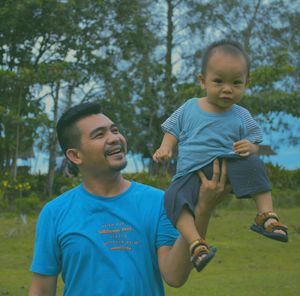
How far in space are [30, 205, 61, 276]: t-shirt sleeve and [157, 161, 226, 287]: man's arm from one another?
503mm

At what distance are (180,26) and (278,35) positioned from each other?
12.6ft

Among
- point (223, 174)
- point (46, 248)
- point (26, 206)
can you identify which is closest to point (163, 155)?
point (223, 174)

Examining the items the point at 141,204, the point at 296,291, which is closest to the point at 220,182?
the point at 141,204

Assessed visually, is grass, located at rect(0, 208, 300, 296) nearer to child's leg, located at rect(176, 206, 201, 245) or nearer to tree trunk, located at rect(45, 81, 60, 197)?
tree trunk, located at rect(45, 81, 60, 197)

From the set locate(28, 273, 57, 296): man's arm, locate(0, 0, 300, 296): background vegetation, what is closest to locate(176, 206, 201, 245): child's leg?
locate(28, 273, 57, 296): man's arm

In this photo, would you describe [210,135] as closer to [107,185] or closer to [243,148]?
[243,148]

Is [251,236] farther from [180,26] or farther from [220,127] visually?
[180,26]

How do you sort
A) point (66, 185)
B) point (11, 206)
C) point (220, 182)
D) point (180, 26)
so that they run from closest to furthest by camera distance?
point (220, 182) → point (11, 206) → point (66, 185) → point (180, 26)

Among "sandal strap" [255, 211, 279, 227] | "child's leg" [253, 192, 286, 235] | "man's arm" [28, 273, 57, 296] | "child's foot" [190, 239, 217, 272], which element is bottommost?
"man's arm" [28, 273, 57, 296]

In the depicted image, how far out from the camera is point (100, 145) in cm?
357

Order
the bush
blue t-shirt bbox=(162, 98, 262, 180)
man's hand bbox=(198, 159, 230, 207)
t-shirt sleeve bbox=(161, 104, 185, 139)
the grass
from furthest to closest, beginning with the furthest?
the bush < the grass < t-shirt sleeve bbox=(161, 104, 185, 139) < blue t-shirt bbox=(162, 98, 262, 180) < man's hand bbox=(198, 159, 230, 207)

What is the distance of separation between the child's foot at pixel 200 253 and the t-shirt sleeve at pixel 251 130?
0.56m

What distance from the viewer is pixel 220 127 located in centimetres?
336

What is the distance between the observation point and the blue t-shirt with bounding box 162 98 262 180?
332cm
